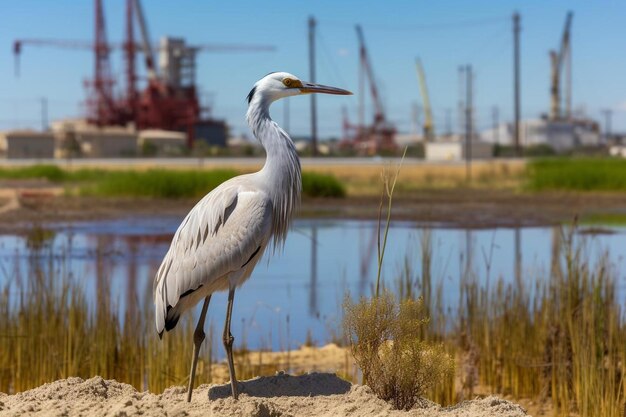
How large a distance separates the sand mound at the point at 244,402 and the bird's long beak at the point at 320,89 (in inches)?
54.0

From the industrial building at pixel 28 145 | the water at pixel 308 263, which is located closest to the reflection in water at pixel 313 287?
the water at pixel 308 263

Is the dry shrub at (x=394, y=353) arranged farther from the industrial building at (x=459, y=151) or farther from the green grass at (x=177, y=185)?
the industrial building at (x=459, y=151)

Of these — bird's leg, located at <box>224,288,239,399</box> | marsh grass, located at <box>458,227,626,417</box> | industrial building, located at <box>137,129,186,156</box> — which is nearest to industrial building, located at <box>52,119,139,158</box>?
industrial building, located at <box>137,129,186,156</box>

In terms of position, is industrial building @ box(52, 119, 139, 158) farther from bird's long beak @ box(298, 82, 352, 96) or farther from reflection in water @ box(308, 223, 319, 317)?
bird's long beak @ box(298, 82, 352, 96)

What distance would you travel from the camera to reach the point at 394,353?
15.4ft

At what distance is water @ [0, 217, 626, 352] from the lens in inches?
360

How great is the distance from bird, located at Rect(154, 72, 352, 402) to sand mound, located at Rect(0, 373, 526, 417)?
0.16 m

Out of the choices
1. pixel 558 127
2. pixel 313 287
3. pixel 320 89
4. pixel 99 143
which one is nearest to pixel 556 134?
pixel 558 127

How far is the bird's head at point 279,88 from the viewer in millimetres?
4992

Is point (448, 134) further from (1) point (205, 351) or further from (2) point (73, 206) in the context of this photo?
(1) point (205, 351)

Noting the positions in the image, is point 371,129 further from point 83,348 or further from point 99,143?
point 83,348

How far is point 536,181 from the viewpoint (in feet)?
102

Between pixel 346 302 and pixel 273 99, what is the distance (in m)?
1.05

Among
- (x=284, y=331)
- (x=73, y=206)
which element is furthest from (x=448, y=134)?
(x=284, y=331)
